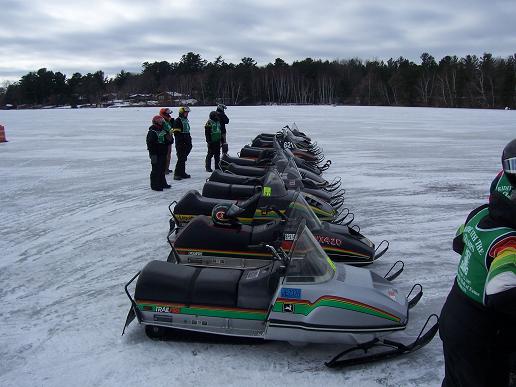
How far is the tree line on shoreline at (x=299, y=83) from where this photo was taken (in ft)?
184

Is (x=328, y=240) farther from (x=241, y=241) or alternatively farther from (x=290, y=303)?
(x=290, y=303)

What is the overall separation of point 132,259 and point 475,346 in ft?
13.6

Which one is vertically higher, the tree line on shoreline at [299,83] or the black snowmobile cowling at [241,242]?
the tree line on shoreline at [299,83]

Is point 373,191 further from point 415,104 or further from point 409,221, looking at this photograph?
point 415,104

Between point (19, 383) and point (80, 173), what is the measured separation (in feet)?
28.7

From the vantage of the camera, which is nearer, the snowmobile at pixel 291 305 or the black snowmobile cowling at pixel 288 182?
the snowmobile at pixel 291 305

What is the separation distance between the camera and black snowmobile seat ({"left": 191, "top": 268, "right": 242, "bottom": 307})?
3.42 metres

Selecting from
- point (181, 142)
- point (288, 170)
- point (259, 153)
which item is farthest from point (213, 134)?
point (288, 170)

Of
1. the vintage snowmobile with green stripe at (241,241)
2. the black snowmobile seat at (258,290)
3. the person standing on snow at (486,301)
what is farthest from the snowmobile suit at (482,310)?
the vintage snowmobile with green stripe at (241,241)

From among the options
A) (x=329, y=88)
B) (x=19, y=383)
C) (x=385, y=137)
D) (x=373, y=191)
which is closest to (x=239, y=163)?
(x=373, y=191)

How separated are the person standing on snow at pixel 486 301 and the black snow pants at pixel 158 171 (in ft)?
23.9

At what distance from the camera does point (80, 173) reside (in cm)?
1134

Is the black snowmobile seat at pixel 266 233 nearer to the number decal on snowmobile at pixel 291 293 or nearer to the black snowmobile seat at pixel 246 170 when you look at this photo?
the number decal on snowmobile at pixel 291 293

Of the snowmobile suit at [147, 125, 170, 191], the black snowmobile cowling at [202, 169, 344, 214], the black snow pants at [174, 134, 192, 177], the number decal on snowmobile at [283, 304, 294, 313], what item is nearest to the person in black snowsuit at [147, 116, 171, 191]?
the snowmobile suit at [147, 125, 170, 191]
